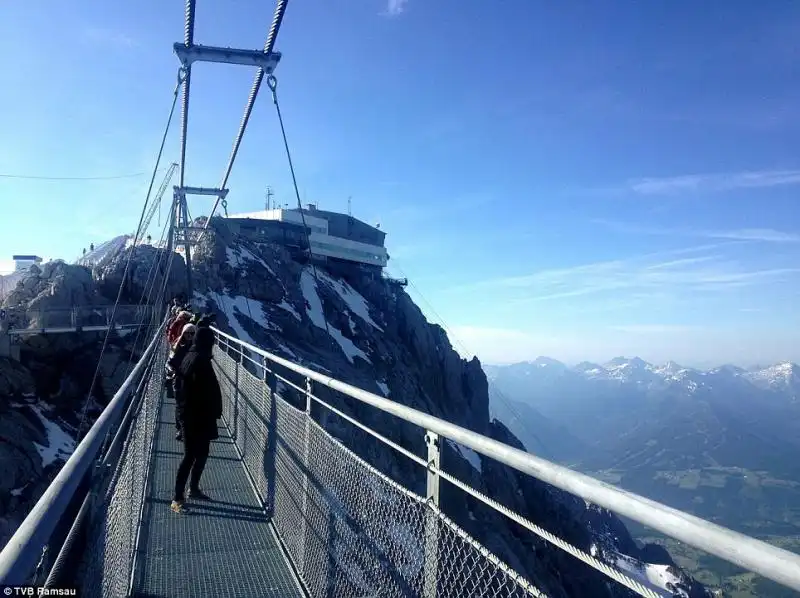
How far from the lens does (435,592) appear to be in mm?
2641

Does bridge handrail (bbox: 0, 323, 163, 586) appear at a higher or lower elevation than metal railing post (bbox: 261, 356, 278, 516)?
higher

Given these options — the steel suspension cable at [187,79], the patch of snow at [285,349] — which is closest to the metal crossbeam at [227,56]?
the steel suspension cable at [187,79]

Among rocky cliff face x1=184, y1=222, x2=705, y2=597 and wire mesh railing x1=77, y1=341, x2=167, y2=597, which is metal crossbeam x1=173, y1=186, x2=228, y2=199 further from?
wire mesh railing x1=77, y1=341, x2=167, y2=597

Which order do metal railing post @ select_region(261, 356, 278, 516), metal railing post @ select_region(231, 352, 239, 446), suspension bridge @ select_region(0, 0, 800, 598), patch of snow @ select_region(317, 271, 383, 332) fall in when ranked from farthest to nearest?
patch of snow @ select_region(317, 271, 383, 332) → metal railing post @ select_region(231, 352, 239, 446) → metal railing post @ select_region(261, 356, 278, 516) → suspension bridge @ select_region(0, 0, 800, 598)

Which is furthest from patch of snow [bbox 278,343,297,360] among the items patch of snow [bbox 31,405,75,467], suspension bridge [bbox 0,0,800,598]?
suspension bridge [bbox 0,0,800,598]

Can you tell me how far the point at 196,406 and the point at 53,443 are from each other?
1729 centimetres

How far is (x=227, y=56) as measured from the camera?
36.9 feet

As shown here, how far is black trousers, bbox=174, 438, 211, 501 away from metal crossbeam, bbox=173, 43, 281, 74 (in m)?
7.81

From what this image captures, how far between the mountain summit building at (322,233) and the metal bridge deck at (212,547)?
5244 cm

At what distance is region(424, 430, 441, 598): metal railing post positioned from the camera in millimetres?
2555

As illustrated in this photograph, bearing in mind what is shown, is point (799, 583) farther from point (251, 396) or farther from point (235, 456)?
point (235, 456)

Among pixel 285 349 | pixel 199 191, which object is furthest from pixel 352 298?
pixel 199 191

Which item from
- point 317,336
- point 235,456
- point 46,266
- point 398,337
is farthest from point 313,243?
point 235,456

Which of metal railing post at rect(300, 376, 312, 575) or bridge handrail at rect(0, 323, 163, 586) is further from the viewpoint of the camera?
metal railing post at rect(300, 376, 312, 575)
